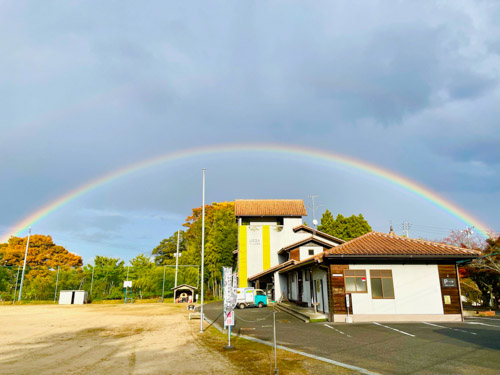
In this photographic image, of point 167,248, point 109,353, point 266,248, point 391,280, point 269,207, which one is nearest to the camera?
point 109,353

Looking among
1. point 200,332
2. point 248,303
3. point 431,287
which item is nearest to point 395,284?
point 431,287

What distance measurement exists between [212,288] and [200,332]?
3668 centimetres

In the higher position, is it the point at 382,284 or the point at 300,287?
the point at 382,284

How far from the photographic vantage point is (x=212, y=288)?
49750 millimetres

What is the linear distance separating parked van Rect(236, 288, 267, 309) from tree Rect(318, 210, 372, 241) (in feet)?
60.3

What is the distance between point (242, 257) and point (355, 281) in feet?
73.1

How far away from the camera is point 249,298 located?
30.2 m

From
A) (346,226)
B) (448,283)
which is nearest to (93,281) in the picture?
(346,226)

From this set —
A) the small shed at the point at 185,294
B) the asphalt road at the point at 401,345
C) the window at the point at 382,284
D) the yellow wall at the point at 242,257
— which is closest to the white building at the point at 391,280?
the window at the point at 382,284

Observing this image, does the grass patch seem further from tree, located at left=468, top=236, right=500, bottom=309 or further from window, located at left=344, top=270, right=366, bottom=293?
tree, located at left=468, top=236, right=500, bottom=309

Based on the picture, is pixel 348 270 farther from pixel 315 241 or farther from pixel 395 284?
pixel 315 241

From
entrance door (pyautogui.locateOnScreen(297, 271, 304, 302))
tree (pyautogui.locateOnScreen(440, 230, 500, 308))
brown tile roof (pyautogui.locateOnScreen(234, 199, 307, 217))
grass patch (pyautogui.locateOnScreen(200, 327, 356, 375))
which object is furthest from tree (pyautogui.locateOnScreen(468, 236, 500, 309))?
grass patch (pyautogui.locateOnScreen(200, 327, 356, 375))

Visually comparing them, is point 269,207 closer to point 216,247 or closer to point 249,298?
point 216,247

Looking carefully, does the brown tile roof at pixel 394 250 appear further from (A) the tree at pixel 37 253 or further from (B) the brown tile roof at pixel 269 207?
(A) the tree at pixel 37 253
